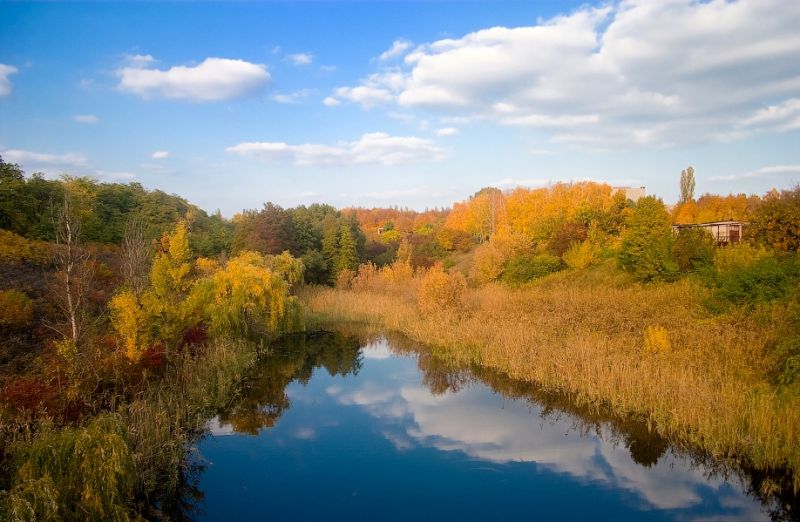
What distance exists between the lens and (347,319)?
28.3m

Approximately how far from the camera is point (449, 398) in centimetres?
1470

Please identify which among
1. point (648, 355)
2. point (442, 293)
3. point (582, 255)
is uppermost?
point (582, 255)

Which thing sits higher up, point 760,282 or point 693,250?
point 693,250

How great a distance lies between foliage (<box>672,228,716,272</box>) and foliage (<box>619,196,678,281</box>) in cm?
41

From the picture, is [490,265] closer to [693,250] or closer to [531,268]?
[531,268]

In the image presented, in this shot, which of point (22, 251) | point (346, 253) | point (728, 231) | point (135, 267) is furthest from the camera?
point (346, 253)

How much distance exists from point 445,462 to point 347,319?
18212 mm

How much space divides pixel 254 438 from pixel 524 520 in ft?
22.3

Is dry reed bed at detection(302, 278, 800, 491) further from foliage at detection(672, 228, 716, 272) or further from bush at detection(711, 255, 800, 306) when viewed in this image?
foliage at detection(672, 228, 716, 272)

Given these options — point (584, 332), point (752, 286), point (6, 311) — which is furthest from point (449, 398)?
point (6, 311)

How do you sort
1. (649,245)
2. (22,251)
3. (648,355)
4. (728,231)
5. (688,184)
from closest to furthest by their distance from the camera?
(648,355), (22,251), (649,245), (728,231), (688,184)

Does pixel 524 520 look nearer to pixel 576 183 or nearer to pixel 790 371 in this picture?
pixel 790 371

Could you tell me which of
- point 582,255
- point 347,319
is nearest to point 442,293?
point 347,319

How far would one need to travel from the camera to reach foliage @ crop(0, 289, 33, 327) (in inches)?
506
